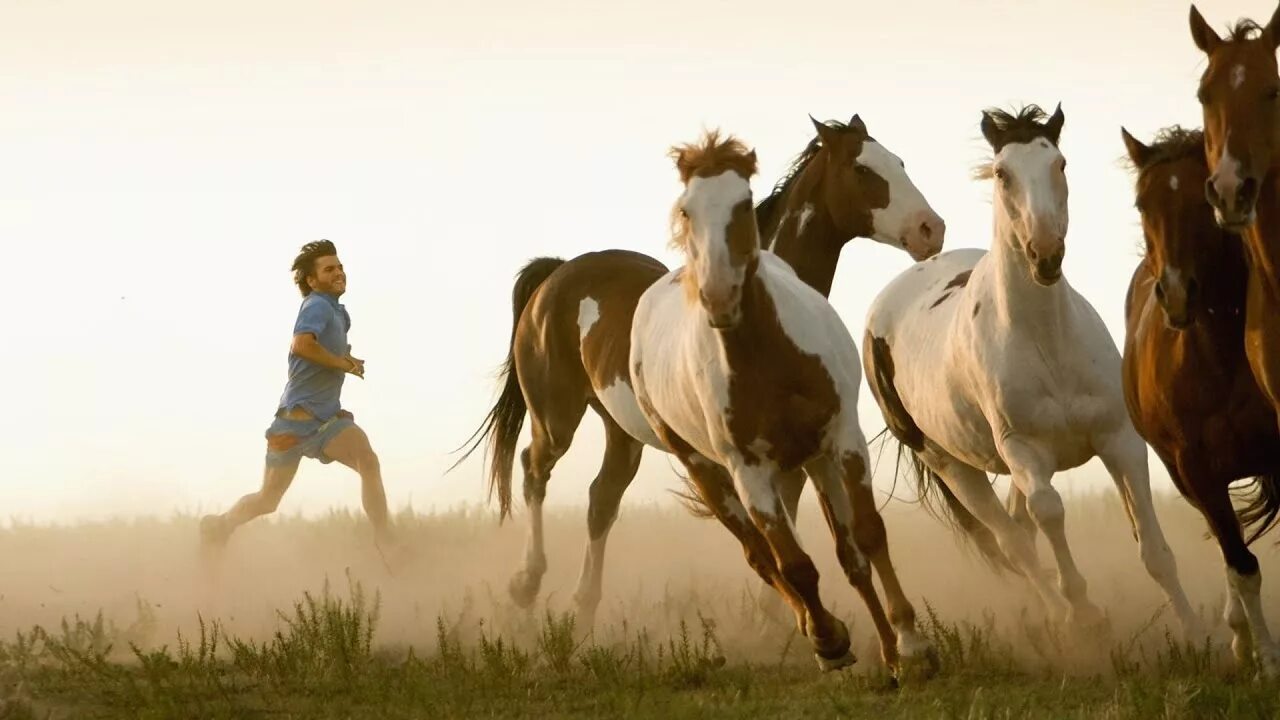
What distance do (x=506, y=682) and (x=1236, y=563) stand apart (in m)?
2.93

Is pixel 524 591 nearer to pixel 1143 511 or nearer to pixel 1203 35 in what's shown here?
pixel 1143 511

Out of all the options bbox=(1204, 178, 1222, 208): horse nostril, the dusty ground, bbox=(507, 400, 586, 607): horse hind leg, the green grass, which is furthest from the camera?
bbox=(507, 400, 586, 607): horse hind leg

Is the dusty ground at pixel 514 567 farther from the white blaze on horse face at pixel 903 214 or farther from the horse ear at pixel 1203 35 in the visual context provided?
the horse ear at pixel 1203 35

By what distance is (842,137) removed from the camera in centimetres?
930

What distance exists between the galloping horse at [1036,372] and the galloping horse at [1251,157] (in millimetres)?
947

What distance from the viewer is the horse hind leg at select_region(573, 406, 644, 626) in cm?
992

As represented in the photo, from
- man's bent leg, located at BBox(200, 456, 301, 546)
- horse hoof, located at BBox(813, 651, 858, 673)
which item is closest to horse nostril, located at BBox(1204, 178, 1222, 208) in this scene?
horse hoof, located at BBox(813, 651, 858, 673)

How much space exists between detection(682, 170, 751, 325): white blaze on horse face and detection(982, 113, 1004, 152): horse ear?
3.58 ft

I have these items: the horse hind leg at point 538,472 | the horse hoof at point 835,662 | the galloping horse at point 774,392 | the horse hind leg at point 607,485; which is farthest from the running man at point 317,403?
the horse hoof at point 835,662

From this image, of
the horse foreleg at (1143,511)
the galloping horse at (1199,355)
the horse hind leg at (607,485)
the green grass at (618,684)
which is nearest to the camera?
the green grass at (618,684)

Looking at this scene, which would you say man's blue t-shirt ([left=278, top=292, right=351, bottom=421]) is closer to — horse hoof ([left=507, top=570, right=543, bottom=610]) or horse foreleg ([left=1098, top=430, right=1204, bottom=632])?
horse hoof ([left=507, top=570, right=543, bottom=610])

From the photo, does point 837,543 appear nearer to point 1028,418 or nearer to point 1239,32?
point 1028,418

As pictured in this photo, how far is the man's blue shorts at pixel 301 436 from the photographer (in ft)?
35.6

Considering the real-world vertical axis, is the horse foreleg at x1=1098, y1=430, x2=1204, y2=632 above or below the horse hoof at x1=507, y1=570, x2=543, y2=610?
below
